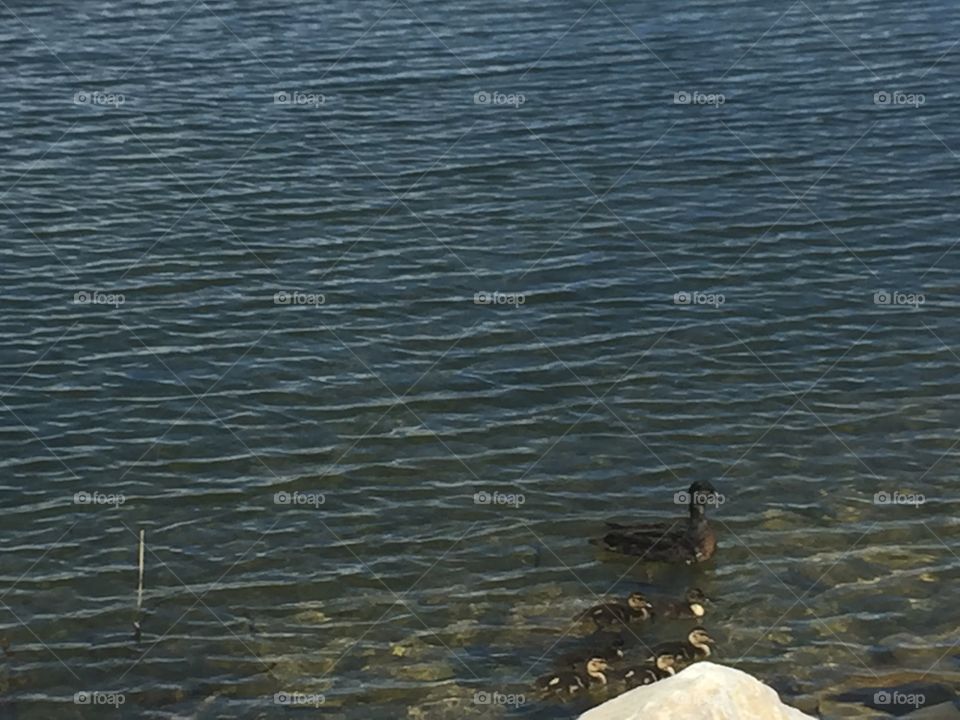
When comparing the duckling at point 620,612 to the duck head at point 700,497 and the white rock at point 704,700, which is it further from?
the white rock at point 704,700

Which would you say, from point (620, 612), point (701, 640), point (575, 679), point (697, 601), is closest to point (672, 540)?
point (697, 601)

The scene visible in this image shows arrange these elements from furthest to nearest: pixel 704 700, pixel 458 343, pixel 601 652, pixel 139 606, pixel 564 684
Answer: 1. pixel 458 343
2. pixel 139 606
3. pixel 601 652
4. pixel 564 684
5. pixel 704 700

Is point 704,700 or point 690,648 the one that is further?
point 690,648

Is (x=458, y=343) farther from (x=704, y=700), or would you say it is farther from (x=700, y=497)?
(x=704, y=700)

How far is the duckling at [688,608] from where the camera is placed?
710 inches

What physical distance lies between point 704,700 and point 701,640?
7254 mm

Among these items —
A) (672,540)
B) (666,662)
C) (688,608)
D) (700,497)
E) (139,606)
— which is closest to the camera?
(666,662)

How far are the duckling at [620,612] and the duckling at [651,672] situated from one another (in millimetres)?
841

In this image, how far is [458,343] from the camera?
23297mm

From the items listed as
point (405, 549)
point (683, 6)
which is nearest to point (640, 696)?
point (405, 549)

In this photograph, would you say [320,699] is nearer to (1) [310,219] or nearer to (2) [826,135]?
(1) [310,219]

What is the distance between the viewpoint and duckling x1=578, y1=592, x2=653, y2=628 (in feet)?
58.2

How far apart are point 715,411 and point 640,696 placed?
1143 cm

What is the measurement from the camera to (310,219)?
26.6 meters
